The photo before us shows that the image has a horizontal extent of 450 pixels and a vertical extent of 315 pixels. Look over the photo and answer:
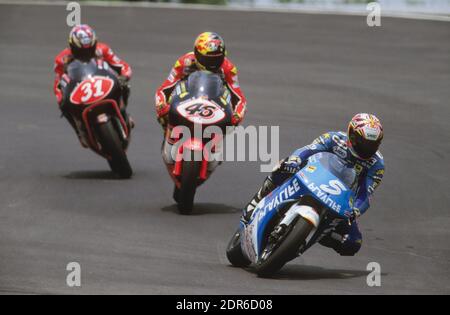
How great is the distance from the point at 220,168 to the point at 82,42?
7.73ft

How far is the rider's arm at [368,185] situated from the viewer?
923 cm

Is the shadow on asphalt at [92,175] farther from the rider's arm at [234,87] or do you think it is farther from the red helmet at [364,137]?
the red helmet at [364,137]

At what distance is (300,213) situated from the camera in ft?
28.5

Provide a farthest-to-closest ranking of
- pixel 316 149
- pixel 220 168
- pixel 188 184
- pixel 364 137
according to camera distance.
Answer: pixel 220 168 < pixel 188 184 < pixel 316 149 < pixel 364 137

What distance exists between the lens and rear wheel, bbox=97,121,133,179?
46.4ft

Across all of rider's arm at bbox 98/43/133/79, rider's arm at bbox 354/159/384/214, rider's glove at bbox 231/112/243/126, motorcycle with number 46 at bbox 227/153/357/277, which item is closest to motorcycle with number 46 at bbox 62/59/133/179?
rider's arm at bbox 98/43/133/79

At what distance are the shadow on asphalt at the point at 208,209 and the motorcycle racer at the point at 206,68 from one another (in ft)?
2.71

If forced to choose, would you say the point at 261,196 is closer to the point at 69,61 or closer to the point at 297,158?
the point at 297,158

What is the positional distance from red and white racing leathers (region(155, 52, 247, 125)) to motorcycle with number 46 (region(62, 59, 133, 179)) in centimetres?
161

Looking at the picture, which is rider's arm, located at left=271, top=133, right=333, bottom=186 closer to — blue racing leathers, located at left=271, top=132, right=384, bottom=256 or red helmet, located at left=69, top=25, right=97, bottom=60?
blue racing leathers, located at left=271, top=132, right=384, bottom=256

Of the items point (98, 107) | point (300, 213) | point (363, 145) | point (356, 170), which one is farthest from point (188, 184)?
point (300, 213)

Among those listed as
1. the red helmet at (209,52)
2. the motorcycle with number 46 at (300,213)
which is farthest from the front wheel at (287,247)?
the red helmet at (209,52)

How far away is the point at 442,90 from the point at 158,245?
38.1 feet
